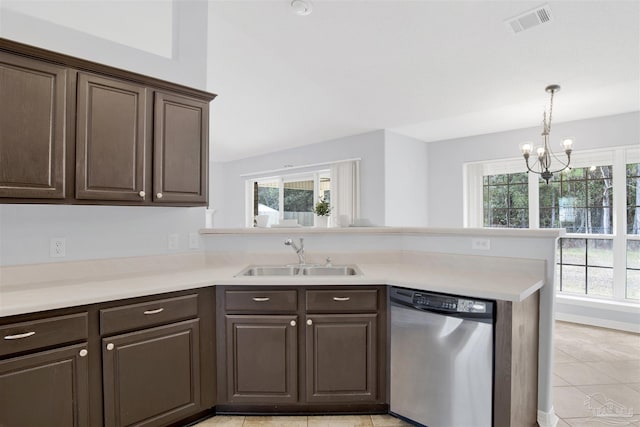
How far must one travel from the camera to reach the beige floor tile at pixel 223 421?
2.19 metres

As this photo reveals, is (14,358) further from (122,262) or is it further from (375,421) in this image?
(375,421)

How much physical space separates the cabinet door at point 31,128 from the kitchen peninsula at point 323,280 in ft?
1.81

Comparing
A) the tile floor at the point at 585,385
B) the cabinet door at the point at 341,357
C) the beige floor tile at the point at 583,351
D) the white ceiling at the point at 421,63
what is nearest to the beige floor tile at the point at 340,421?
the tile floor at the point at 585,385

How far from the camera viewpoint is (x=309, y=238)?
2.91 m

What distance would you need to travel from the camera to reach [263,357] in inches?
87.0

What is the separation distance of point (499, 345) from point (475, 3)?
2.65 m

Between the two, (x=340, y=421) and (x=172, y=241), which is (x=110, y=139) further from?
(x=340, y=421)

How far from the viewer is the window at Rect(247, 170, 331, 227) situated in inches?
251

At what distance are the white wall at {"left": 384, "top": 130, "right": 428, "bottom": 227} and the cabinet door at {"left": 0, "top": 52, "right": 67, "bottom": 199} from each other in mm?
4034

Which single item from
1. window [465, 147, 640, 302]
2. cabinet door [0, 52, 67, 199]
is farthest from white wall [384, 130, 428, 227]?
cabinet door [0, 52, 67, 199]

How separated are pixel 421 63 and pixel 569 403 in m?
3.23

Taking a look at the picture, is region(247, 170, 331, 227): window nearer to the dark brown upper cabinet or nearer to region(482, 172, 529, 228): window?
region(482, 172, 529, 228): window

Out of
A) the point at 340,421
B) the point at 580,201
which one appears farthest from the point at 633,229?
the point at 340,421

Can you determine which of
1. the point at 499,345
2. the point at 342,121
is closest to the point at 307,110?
→ the point at 342,121
